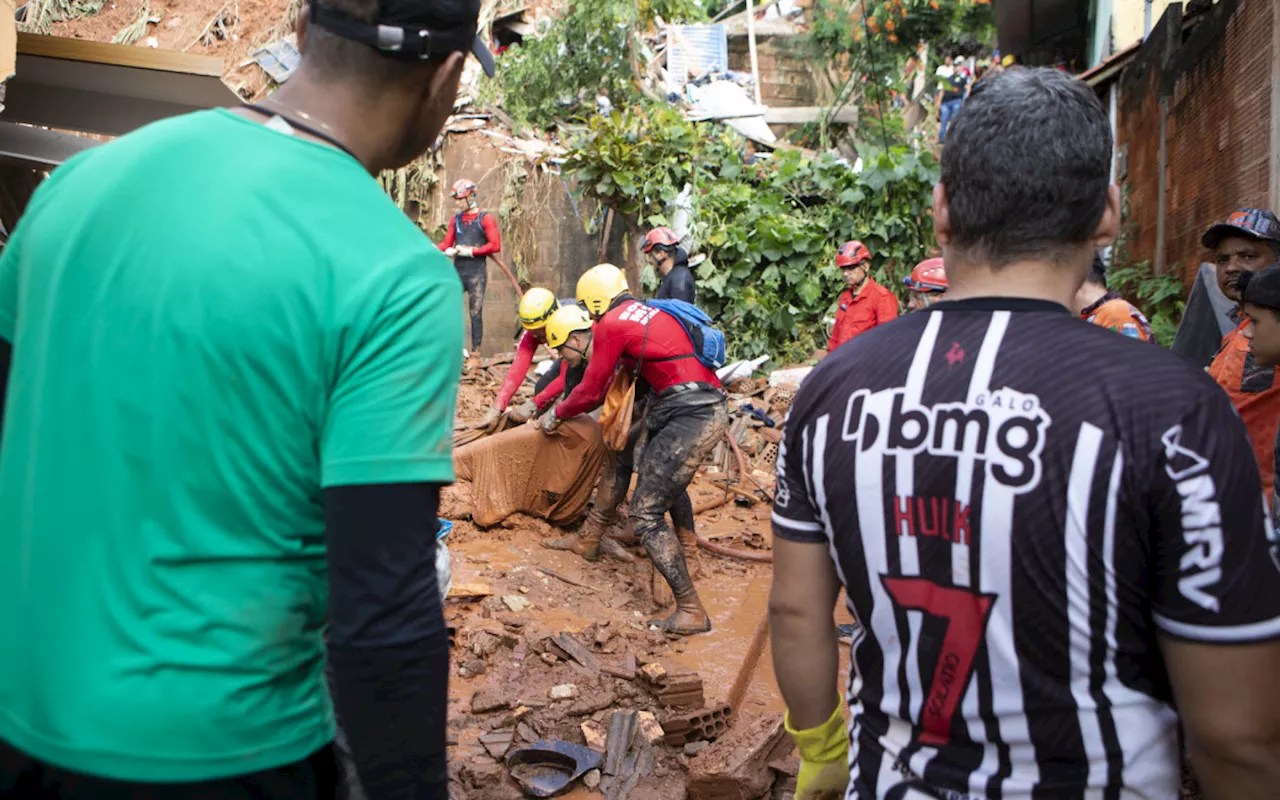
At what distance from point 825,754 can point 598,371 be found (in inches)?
193

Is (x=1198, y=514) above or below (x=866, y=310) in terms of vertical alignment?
above

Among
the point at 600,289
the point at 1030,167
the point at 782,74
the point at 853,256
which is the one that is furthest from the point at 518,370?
the point at 782,74

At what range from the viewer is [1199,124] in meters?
7.83

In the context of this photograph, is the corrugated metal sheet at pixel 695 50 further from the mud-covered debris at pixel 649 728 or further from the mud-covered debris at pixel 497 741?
the mud-covered debris at pixel 497 741

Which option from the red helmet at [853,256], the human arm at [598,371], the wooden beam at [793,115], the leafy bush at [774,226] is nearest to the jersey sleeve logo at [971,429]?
the human arm at [598,371]

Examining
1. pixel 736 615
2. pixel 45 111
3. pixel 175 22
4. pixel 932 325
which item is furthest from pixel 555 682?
pixel 175 22

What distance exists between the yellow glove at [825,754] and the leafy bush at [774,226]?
37.8 ft

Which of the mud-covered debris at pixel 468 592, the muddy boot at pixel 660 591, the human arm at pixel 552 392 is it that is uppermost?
the human arm at pixel 552 392

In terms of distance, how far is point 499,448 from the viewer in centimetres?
774

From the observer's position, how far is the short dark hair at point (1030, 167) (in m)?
1.41

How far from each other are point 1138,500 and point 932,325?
38cm

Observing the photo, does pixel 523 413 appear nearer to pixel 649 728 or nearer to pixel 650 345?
pixel 650 345

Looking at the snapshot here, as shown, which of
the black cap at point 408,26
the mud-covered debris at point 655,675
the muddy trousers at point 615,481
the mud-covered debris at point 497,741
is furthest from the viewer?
the muddy trousers at point 615,481

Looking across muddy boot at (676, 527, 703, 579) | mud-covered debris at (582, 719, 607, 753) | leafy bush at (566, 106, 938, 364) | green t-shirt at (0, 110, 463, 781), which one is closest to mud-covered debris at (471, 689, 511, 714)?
mud-covered debris at (582, 719, 607, 753)
